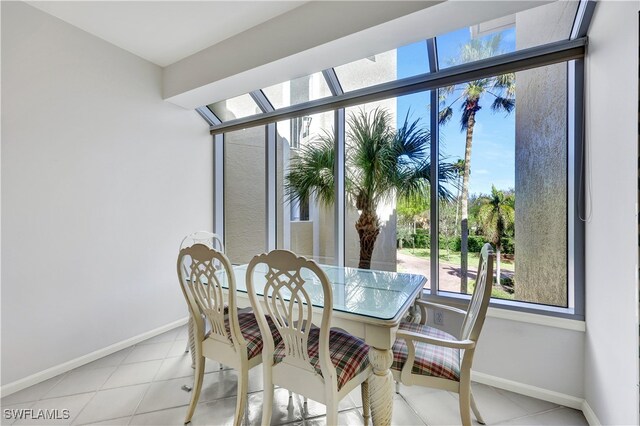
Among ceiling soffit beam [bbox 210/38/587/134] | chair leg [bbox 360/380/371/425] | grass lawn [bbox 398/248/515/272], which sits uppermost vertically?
ceiling soffit beam [bbox 210/38/587/134]

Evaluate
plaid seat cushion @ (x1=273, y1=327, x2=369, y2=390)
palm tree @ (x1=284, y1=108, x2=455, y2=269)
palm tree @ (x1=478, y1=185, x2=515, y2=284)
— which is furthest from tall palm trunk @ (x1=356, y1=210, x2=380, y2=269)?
plaid seat cushion @ (x1=273, y1=327, x2=369, y2=390)

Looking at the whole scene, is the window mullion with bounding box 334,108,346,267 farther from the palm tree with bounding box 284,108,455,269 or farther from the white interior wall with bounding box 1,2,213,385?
the white interior wall with bounding box 1,2,213,385

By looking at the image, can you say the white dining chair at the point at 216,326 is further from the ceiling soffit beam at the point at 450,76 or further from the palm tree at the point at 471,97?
the ceiling soffit beam at the point at 450,76

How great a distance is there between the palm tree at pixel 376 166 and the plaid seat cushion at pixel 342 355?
1.13 m

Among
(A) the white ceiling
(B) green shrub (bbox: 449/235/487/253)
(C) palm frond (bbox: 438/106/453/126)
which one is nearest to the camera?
(A) the white ceiling

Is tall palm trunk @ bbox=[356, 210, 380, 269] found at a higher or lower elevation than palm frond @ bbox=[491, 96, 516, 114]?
lower

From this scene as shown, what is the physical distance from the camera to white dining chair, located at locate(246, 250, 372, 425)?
49.6 inches

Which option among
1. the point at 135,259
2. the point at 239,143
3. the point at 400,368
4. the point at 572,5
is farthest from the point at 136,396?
the point at 572,5

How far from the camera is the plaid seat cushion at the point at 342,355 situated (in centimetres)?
134

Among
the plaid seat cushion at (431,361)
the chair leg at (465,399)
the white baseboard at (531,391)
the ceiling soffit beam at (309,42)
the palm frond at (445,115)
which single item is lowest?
the white baseboard at (531,391)

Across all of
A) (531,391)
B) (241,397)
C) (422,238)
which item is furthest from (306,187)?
(531,391)

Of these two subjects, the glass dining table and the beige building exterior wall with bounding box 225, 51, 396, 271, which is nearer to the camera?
the glass dining table

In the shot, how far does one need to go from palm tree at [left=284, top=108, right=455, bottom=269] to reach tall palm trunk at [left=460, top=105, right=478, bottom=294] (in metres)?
0.11

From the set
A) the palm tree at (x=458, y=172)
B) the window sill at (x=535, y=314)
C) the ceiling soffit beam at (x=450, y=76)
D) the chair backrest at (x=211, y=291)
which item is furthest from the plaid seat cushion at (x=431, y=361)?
the ceiling soffit beam at (x=450, y=76)
